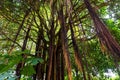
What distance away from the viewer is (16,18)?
7.66 feet

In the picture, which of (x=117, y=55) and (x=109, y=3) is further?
(x=109, y=3)

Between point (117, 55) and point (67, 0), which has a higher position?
point (67, 0)

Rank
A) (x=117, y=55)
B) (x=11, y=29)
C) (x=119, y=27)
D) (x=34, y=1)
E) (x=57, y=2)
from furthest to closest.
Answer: (x=11, y=29), (x=119, y=27), (x=34, y=1), (x=57, y=2), (x=117, y=55)

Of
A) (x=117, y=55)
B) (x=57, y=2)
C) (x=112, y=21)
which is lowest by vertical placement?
(x=117, y=55)

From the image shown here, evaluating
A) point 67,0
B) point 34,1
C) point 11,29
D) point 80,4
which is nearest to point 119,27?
point 80,4

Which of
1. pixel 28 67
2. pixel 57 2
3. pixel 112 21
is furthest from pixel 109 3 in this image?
pixel 28 67

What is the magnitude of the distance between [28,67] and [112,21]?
4.07 feet

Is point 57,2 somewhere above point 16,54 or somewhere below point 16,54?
above

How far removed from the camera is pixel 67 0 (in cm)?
126

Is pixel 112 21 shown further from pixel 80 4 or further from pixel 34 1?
pixel 34 1

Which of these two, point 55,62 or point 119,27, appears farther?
point 119,27

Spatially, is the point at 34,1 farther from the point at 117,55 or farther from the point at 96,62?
the point at 117,55

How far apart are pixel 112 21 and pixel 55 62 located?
0.60 m

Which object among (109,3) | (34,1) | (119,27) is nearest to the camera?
(34,1)
